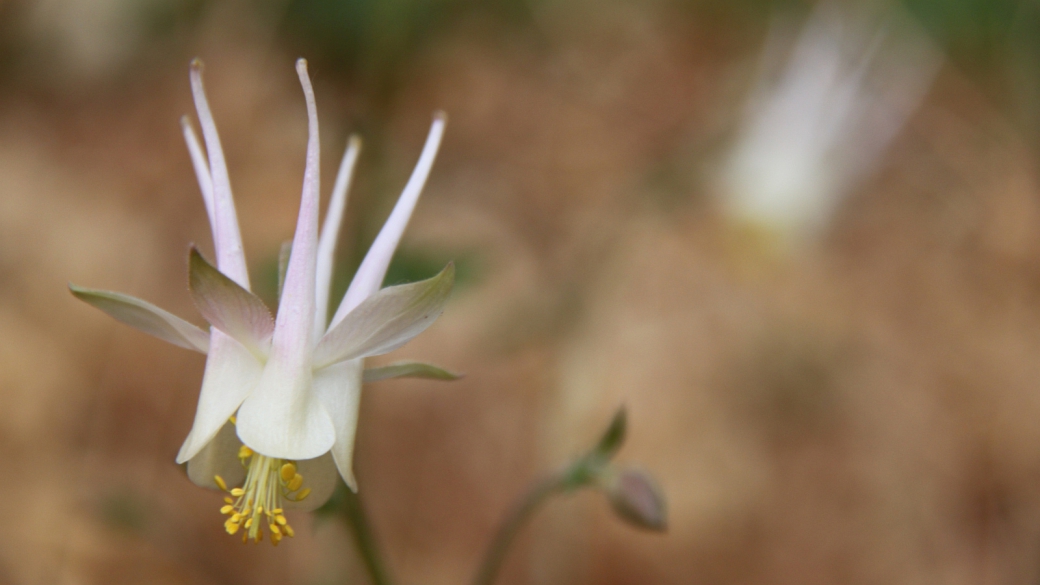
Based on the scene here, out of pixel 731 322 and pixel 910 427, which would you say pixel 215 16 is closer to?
pixel 731 322

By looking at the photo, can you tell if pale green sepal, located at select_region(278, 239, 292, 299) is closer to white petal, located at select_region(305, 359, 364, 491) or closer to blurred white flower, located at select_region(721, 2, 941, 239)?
white petal, located at select_region(305, 359, 364, 491)

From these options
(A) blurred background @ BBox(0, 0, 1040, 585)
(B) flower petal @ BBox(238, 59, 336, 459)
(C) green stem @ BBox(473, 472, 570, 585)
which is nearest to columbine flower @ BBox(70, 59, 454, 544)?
(B) flower petal @ BBox(238, 59, 336, 459)

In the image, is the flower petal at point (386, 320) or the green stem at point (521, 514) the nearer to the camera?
the flower petal at point (386, 320)

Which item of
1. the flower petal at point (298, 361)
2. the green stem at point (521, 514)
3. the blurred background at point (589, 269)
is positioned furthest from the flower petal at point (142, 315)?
the blurred background at point (589, 269)

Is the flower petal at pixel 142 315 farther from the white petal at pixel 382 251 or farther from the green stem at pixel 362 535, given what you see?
the green stem at pixel 362 535

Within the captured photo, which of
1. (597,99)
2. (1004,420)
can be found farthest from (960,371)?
(597,99)

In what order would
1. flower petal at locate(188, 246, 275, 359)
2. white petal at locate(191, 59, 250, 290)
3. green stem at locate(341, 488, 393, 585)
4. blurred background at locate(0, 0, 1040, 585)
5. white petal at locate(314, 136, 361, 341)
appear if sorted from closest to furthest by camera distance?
flower petal at locate(188, 246, 275, 359)
white petal at locate(191, 59, 250, 290)
white petal at locate(314, 136, 361, 341)
green stem at locate(341, 488, 393, 585)
blurred background at locate(0, 0, 1040, 585)

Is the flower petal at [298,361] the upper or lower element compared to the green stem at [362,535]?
upper
